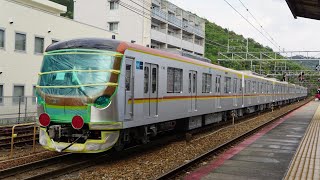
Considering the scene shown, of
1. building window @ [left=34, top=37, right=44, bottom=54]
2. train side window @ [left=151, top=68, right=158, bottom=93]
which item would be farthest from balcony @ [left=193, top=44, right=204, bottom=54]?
train side window @ [left=151, top=68, right=158, bottom=93]

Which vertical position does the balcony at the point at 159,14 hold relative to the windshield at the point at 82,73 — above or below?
above

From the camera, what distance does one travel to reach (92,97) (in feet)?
30.3

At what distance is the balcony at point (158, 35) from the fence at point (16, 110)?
90.2 ft

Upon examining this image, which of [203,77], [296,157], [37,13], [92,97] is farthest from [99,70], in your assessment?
[37,13]

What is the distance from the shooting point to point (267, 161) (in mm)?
10484

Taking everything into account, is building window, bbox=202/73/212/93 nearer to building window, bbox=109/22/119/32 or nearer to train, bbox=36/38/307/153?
train, bbox=36/38/307/153

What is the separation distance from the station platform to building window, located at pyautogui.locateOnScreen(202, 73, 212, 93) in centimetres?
288

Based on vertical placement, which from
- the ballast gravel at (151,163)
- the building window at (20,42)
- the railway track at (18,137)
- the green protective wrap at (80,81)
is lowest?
the ballast gravel at (151,163)

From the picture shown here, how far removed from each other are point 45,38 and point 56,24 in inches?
55.9

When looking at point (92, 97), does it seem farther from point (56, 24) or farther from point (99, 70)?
point (56, 24)

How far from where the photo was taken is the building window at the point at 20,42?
2284 cm

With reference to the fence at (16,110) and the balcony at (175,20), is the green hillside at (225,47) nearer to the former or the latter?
the balcony at (175,20)

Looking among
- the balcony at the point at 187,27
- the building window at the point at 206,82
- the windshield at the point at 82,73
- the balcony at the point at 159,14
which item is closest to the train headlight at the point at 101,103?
the windshield at the point at 82,73

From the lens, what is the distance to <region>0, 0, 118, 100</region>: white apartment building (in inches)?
859
